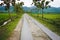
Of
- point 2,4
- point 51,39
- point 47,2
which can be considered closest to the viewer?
point 51,39

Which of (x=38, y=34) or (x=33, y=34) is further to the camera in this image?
(x=33, y=34)

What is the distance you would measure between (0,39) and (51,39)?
12.9 feet

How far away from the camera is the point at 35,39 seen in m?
14.4

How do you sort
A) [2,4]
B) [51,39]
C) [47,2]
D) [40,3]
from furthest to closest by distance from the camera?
[40,3] → [47,2] → [2,4] → [51,39]

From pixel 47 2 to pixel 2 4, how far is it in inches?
896

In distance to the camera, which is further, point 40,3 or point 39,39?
point 40,3

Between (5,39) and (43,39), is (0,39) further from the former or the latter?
(43,39)

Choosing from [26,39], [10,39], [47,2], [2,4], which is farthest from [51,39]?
[47,2]

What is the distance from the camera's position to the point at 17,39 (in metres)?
14.4

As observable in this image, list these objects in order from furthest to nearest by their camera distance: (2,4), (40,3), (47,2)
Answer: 1. (40,3)
2. (47,2)
3. (2,4)

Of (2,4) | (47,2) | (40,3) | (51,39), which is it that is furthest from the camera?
(40,3)

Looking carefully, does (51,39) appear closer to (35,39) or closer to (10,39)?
(35,39)

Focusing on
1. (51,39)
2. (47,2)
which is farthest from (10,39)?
(47,2)

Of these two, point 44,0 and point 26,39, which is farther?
point 44,0
